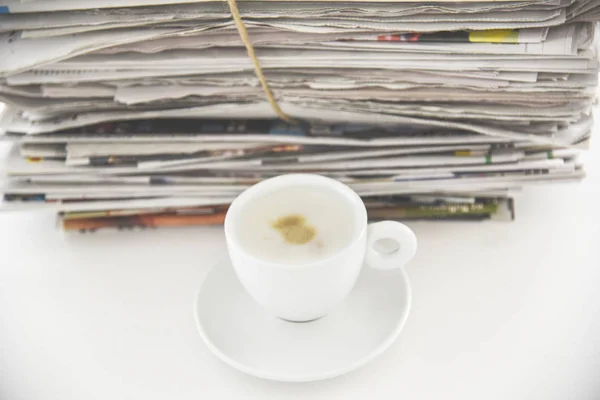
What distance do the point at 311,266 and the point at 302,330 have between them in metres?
0.09

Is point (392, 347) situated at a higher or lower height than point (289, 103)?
lower

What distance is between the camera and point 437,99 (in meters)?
0.52

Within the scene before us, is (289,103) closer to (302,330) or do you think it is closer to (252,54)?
(252,54)

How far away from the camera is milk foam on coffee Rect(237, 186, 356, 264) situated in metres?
0.48

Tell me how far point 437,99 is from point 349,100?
0.24ft

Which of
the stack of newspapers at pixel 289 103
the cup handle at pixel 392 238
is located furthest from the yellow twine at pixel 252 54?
the cup handle at pixel 392 238

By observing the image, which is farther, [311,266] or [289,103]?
[289,103]

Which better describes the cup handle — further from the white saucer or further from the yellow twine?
the yellow twine

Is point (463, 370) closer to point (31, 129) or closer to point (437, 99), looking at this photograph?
point (437, 99)

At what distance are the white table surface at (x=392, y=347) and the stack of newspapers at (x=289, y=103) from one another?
4 cm

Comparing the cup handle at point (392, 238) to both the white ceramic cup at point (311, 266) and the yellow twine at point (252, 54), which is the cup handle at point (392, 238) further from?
the yellow twine at point (252, 54)

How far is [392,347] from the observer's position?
19.5 inches

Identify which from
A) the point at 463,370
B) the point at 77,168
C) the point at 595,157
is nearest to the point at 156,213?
the point at 77,168

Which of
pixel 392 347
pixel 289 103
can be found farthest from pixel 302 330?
pixel 289 103
